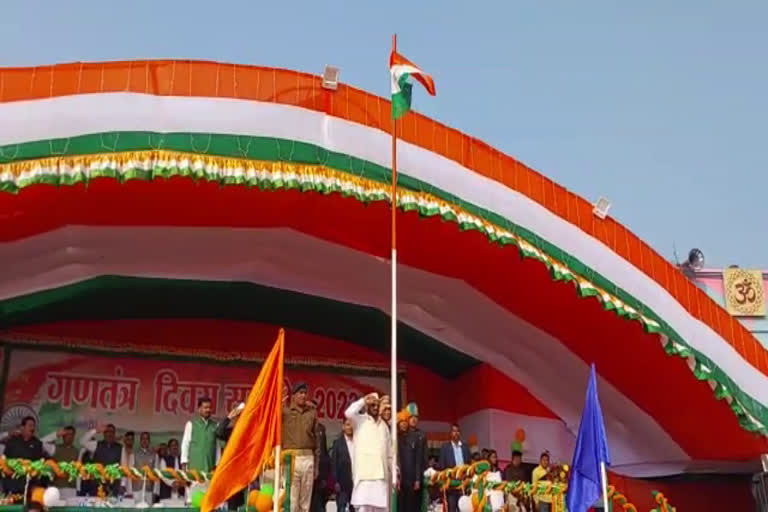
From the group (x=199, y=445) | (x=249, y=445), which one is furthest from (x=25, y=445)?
(x=249, y=445)

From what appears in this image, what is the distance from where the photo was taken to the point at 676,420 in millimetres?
9836

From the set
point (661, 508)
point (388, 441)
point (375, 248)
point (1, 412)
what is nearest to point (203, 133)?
point (375, 248)

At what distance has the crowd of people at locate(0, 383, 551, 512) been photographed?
7191mm

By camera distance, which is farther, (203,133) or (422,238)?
(422,238)

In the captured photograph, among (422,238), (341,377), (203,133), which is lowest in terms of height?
(341,377)

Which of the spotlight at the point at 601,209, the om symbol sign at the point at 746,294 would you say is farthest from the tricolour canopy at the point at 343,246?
the om symbol sign at the point at 746,294

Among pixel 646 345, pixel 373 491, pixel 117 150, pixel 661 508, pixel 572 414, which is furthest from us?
pixel 572 414

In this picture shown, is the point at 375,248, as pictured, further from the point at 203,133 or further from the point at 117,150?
the point at 117,150

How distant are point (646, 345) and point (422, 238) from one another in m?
2.56

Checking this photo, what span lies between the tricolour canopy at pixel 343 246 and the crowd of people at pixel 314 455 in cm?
138

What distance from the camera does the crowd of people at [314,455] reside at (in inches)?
283

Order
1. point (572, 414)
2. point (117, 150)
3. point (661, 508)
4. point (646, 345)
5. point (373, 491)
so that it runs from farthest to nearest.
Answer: point (572, 414) → point (646, 345) → point (661, 508) → point (117, 150) → point (373, 491)

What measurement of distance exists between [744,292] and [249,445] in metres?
11.4

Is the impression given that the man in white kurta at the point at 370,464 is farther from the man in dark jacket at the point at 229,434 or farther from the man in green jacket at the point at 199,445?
the man in green jacket at the point at 199,445
